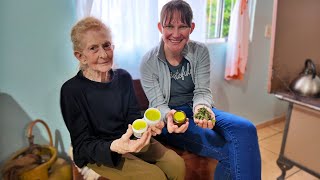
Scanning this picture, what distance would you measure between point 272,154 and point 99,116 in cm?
166

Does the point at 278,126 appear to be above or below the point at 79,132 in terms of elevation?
below

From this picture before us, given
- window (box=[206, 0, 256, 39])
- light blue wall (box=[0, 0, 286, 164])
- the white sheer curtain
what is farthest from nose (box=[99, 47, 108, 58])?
window (box=[206, 0, 256, 39])

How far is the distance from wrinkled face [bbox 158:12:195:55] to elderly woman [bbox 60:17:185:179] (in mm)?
328

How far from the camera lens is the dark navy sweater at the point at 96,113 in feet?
3.36

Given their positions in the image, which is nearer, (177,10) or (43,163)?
(177,10)

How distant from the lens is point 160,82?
1368mm

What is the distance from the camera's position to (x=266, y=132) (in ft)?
8.37

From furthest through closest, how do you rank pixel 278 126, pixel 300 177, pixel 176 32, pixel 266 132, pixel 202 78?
1. pixel 278 126
2. pixel 266 132
3. pixel 300 177
4. pixel 202 78
5. pixel 176 32

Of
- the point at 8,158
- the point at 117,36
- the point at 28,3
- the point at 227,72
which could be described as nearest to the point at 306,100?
the point at 227,72

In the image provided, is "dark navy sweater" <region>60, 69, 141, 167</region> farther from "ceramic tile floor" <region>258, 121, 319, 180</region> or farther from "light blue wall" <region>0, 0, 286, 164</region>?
"ceramic tile floor" <region>258, 121, 319, 180</region>

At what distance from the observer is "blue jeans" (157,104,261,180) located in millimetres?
1166

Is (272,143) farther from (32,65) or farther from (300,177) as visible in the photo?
(32,65)

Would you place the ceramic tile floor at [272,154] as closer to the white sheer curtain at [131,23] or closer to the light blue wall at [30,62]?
the white sheer curtain at [131,23]

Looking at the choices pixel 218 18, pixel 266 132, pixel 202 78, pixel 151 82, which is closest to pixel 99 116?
pixel 151 82
